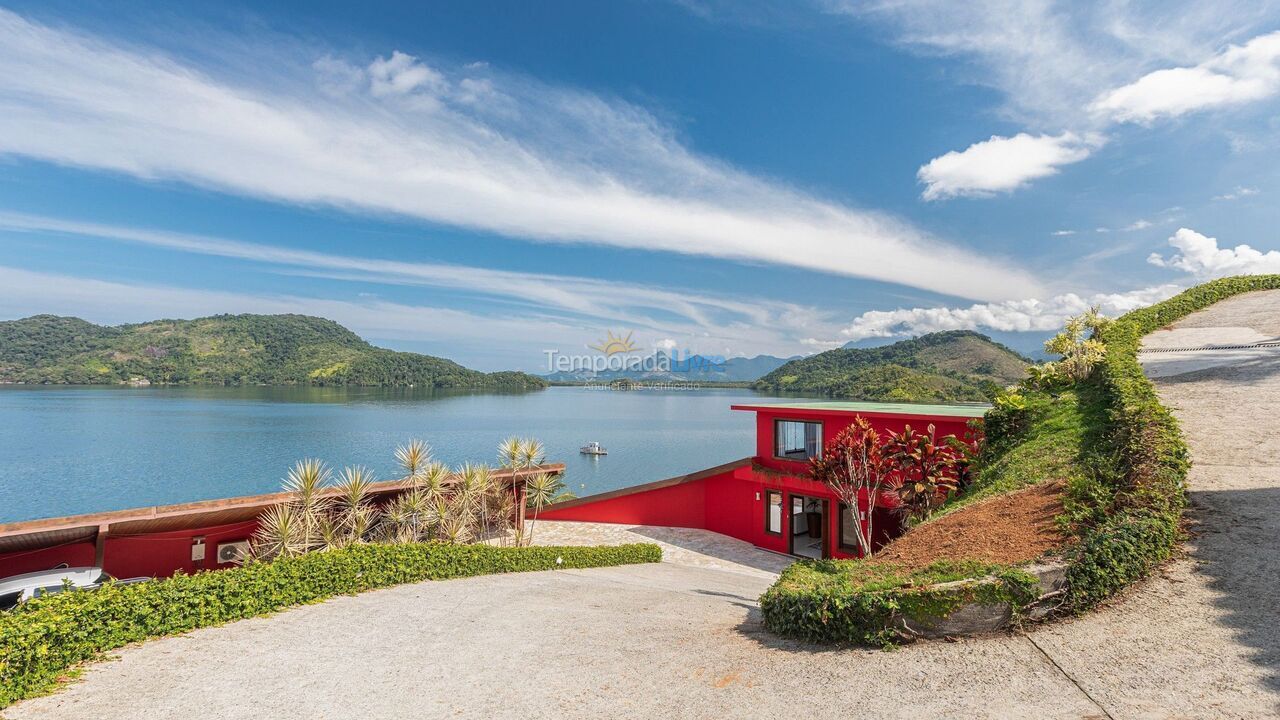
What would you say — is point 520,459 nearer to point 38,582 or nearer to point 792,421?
point 792,421

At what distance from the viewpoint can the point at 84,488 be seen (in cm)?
3419

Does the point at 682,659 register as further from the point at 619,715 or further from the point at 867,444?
the point at 867,444

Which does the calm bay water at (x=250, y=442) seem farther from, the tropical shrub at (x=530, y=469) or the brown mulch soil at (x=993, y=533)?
the brown mulch soil at (x=993, y=533)

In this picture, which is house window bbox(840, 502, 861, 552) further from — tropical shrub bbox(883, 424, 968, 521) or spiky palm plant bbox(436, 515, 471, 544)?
spiky palm plant bbox(436, 515, 471, 544)

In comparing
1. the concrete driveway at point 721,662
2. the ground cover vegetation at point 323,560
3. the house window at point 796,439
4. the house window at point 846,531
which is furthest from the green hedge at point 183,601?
the house window at point 846,531

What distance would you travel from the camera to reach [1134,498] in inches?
232

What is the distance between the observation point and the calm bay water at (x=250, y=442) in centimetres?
3516

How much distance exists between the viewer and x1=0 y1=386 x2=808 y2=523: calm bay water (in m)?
35.2

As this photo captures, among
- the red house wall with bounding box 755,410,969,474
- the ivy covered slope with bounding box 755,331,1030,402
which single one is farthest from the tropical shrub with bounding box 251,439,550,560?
the ivy covered slope with bounding box 755,331,1030,402

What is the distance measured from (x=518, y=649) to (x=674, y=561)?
9.55 m

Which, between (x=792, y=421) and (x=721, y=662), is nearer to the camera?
(x=721, y=662)

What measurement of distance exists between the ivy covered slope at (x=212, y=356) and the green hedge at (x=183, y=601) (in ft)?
465

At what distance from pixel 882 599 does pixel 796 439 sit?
1128cm

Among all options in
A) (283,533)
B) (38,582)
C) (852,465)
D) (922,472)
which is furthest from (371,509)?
(922,472)
